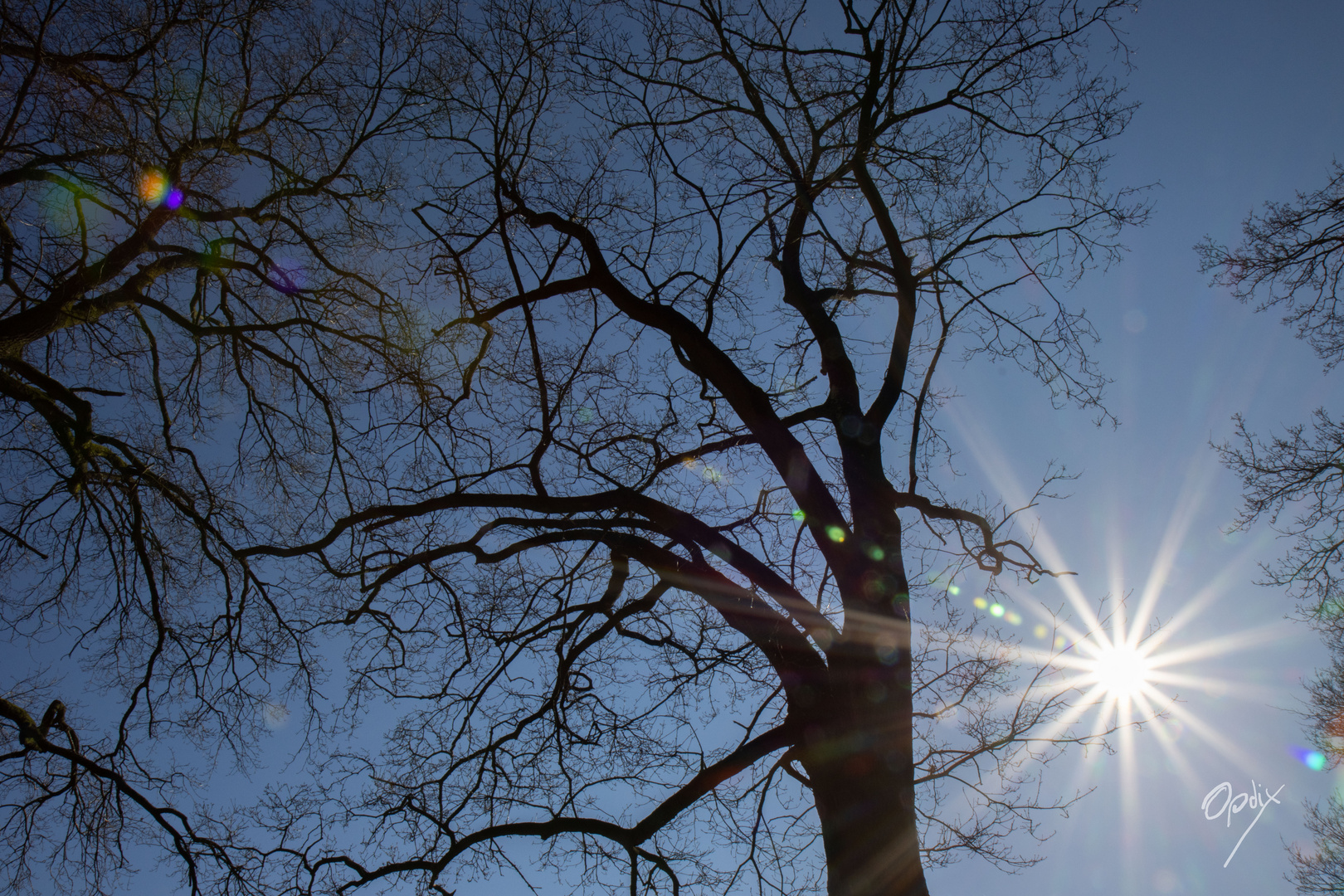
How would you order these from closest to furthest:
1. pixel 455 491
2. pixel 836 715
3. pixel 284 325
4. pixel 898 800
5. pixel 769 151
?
pixel 898 800, pixel 836 715, pixel 455 491, pixel 769 151, pixel 284 325

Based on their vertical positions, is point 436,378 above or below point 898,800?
above

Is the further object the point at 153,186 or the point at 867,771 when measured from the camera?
the point at 153,186

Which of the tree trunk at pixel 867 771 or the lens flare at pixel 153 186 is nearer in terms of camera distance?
the tree trunk at pixel 867 771

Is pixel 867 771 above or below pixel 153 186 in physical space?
below

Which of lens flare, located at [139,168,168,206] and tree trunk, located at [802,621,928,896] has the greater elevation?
lens flare, located at [139,168,168,206]

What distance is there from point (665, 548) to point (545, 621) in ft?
3.11

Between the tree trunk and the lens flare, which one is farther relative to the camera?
the lens flare

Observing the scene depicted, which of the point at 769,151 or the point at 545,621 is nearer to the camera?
the point at 545,621

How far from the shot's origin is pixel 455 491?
436 centimetres

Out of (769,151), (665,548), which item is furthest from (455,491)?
(769,151)

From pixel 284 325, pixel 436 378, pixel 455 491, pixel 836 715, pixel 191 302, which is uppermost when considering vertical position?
pixel 191 302

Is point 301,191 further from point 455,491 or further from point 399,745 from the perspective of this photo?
point 399,745

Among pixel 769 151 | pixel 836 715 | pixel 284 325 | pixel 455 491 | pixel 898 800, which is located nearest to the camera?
pixel 898 800

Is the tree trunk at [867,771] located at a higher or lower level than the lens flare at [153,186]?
lower
